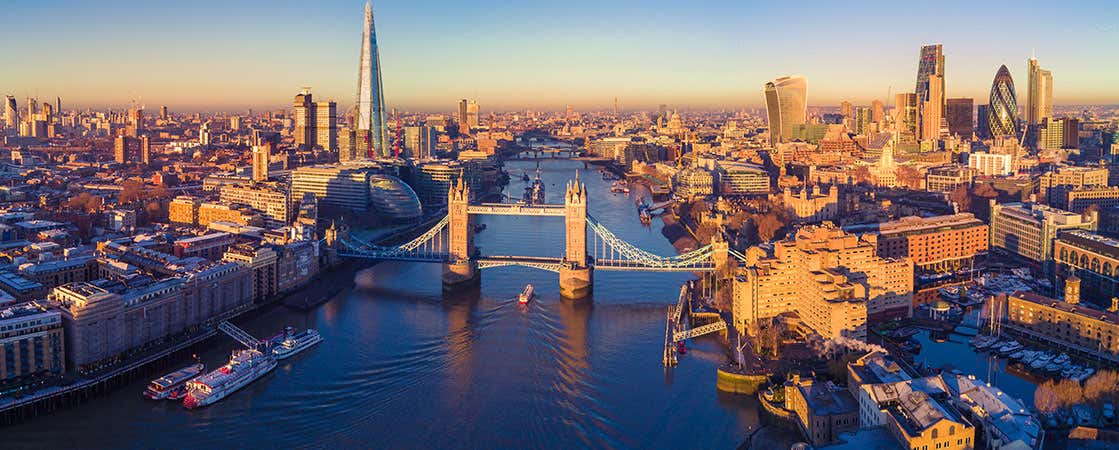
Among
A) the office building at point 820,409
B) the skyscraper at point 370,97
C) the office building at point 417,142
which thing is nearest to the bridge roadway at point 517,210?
the office building at point 820,409

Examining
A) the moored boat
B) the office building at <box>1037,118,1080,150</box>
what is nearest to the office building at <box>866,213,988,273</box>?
the moored boat

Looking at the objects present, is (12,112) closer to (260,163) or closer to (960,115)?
(260,163)

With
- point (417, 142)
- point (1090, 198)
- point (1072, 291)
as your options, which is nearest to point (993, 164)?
point (1090, 198)

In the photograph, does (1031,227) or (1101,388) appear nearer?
(1101,388)

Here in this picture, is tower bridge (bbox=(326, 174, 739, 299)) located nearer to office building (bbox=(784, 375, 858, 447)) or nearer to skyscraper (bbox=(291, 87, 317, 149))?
office building (bbox=(784, 375, 858, 447))

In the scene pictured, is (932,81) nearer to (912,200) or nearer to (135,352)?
(912,200)

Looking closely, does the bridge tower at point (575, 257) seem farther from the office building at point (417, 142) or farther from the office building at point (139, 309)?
the office building at point (417, 142)
